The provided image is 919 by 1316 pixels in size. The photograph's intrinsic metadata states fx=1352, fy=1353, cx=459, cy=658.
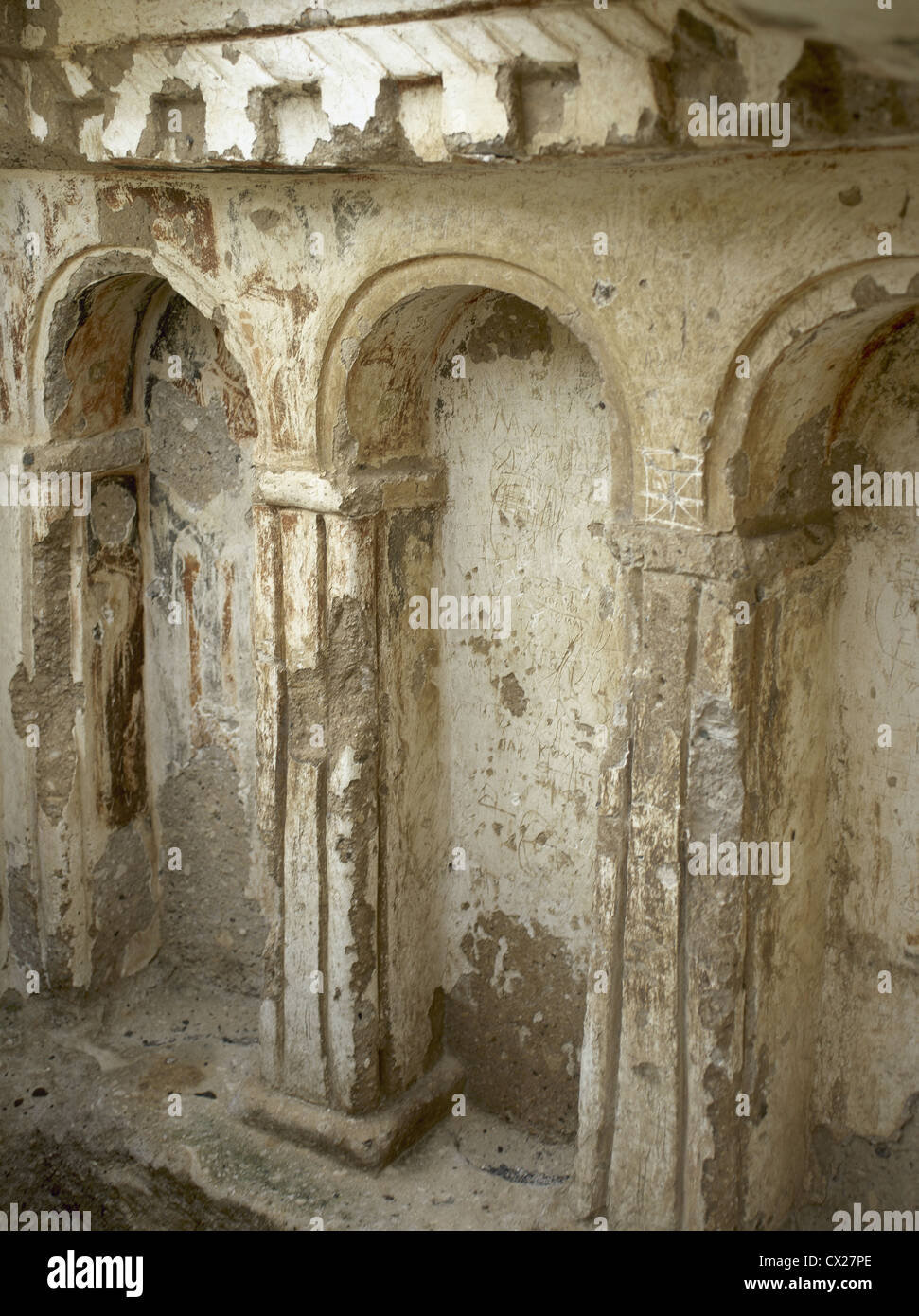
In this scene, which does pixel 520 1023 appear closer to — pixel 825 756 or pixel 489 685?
pixel 489 685

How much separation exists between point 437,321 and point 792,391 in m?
1.24

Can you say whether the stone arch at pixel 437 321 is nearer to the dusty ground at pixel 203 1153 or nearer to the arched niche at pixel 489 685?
the arched niche at pixel 489 685

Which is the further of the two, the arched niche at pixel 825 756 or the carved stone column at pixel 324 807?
the carved stone column at pixel 324 807

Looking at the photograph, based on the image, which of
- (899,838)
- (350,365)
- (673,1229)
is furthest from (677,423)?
(673,1229)

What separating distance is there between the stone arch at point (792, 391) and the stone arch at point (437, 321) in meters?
0.28

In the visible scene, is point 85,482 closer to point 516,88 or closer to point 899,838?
point 516,88

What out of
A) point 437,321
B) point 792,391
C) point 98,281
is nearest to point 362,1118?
point 437,321

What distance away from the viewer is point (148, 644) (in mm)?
5500

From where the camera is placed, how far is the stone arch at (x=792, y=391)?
3193 millimetres

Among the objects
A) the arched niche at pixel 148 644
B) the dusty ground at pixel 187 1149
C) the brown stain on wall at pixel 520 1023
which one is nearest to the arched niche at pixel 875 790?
the brown stain on wall at pixel 520 1023

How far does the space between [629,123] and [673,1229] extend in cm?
301

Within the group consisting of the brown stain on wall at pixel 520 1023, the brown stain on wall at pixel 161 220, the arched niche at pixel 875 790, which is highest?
the brown stain on wall at pixel 161 220

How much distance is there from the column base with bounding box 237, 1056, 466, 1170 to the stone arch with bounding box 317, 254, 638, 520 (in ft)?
7.32

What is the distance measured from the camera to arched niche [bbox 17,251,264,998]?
16.5 ft
